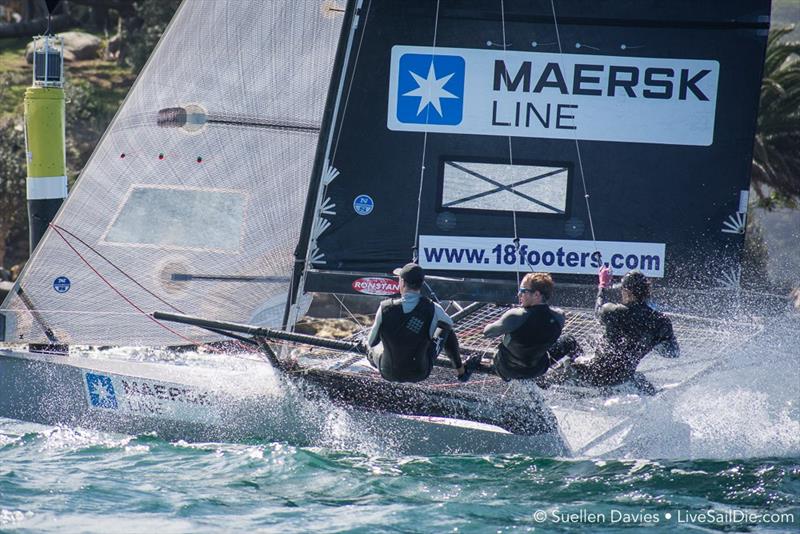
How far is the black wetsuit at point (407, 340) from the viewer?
776 centimetres

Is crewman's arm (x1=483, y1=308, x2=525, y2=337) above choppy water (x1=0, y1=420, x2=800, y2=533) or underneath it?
above

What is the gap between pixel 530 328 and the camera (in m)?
7.83

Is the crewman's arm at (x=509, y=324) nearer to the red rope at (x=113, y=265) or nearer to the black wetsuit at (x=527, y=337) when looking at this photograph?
the black wetsuit at (x=527, y=337)

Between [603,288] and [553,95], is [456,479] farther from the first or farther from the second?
[553,95]

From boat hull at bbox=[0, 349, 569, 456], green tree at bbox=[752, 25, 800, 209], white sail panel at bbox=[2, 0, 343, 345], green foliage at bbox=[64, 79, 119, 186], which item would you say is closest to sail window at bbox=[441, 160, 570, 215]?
white sail panel at bbox=[2, 0, 343, 345]

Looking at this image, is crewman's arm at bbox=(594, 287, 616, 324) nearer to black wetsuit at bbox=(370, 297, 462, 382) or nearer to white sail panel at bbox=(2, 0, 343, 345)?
black wetsuit at bbox=(370, 297, 462, 382)

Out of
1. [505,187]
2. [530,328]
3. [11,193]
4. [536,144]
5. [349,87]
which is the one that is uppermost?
[349,87]

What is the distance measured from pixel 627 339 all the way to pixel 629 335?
0.11 feet

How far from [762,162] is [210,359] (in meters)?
10.2

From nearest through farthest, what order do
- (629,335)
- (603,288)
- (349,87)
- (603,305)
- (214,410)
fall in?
(629,335)
(603,305)
(214,410)
(603,288)
(349,87)

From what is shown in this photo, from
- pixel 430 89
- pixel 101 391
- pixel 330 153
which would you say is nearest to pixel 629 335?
pixel 430 89

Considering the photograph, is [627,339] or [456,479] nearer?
[456,479]

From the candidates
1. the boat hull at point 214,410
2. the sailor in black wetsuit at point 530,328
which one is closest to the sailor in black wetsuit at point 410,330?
the sailor in black wetsuit at point 530,328

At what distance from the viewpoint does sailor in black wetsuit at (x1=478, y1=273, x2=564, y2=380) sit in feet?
25.7
